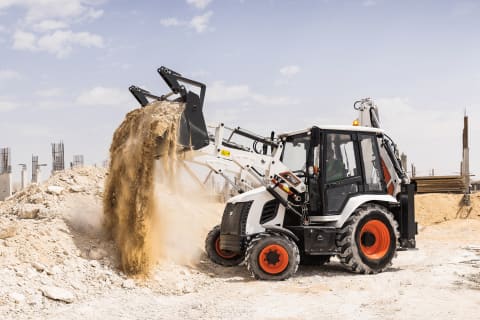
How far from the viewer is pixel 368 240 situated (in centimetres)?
959

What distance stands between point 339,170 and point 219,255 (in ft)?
9.01

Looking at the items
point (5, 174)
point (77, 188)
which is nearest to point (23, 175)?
point (5, 174)

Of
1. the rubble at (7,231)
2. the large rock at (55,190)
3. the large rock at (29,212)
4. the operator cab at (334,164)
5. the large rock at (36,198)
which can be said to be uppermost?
the operator cab at (334,164)

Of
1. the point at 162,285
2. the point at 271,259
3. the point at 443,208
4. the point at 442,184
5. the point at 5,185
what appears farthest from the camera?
the point at 5,185

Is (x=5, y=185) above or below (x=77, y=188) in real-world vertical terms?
below

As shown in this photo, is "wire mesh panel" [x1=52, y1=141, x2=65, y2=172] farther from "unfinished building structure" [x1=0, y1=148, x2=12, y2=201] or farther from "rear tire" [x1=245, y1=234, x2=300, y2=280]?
"rear tire" [x1=245, y1=234, x2=300, y2=280]

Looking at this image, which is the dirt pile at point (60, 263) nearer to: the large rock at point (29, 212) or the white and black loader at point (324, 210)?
the large rock at point (29, 212)

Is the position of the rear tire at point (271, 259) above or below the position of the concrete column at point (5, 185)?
below

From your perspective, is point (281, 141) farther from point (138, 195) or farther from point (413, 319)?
point (413, 319)

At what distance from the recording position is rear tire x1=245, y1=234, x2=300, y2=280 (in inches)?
348

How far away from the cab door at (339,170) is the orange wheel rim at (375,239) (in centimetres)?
60

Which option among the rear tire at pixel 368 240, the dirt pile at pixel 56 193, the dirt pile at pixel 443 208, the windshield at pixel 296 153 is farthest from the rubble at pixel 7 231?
the dirt pile at pixel 443 208

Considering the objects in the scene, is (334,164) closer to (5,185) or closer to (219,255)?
(219,255)

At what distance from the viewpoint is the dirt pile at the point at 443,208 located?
22230 millimetres
